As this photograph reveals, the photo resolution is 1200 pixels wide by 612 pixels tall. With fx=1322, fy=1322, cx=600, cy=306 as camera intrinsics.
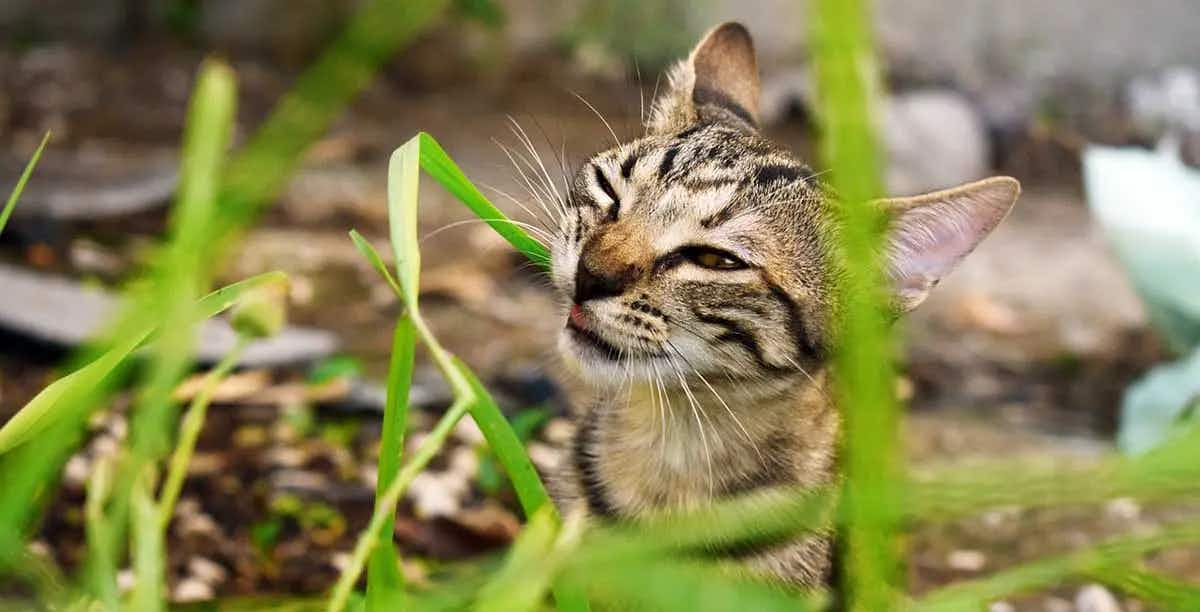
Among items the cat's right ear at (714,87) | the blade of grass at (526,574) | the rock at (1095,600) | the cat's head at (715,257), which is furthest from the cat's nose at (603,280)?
the rock at (1095,600)

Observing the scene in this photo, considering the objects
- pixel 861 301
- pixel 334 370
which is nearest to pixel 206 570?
pixel 334 370

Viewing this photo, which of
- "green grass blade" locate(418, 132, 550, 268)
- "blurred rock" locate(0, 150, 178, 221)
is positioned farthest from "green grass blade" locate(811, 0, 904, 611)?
"blurred rock" locate(0, 150, 178, 221)

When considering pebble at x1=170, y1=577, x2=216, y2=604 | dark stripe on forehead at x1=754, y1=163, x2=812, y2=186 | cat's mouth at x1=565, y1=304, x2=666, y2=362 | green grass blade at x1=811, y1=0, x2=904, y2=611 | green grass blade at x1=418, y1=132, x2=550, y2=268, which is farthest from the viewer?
pebble at x1=170, y1=577, x2=216, y2=604

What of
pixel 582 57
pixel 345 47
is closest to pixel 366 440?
pixel 345 47

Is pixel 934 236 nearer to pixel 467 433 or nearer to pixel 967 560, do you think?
pixel 967 560

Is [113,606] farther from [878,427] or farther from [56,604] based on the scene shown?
[878,427]

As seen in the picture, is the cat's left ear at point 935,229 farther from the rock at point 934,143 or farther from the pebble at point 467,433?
the rock at point 934,143

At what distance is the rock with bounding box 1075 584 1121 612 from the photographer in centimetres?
236

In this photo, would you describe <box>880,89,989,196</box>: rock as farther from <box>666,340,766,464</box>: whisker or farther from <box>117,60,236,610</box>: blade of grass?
<box>117,60,236,610</box>: blade of grass

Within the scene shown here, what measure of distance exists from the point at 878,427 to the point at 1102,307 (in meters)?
3.90

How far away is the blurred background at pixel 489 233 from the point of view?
2.51 meters

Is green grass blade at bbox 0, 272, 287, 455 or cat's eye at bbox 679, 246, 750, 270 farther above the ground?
cat's eye at bbox 679, 246, 750, 270

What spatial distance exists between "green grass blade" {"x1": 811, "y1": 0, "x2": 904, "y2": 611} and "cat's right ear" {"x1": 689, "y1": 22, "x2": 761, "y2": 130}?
1468mm

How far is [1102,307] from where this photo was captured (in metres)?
4.11
